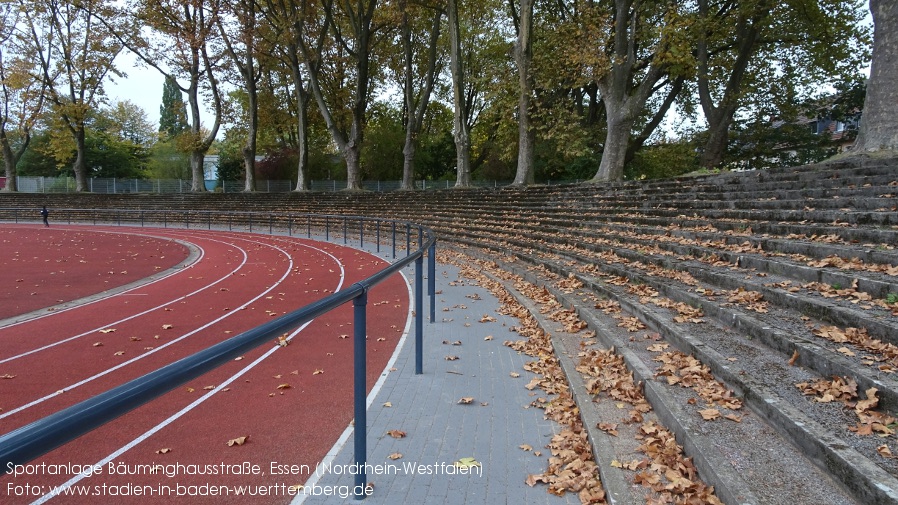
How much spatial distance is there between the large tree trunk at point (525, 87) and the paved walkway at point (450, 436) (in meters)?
17.8

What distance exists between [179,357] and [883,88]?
14100 millimetres

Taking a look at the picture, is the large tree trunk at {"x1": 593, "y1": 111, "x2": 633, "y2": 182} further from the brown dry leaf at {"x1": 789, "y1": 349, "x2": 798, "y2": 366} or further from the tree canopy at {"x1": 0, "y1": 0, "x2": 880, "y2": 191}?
the brown dry leaf at {"x1": 789, "y1": 349, "x2": 798, "y2": 366}

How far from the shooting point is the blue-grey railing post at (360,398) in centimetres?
312

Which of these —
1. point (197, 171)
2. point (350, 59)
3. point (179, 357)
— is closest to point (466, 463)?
point (179, 357)

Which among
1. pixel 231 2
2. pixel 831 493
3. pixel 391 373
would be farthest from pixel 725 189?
pixel 231 2

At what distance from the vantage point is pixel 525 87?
22297 millimetres

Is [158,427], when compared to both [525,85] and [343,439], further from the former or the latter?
[525,85]

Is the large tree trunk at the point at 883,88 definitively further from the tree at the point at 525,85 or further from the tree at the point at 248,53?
the tree at the point at 248,53

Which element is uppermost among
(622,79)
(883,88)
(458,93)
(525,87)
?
(458,93)

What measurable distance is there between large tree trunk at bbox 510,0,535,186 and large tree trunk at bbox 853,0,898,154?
12.2 meters

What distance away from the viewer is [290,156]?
4678 cm

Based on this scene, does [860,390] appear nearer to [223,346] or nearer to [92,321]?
[223,346]

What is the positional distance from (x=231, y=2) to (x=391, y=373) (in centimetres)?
3221

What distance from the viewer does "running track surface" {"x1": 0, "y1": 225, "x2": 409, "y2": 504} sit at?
3525mm
